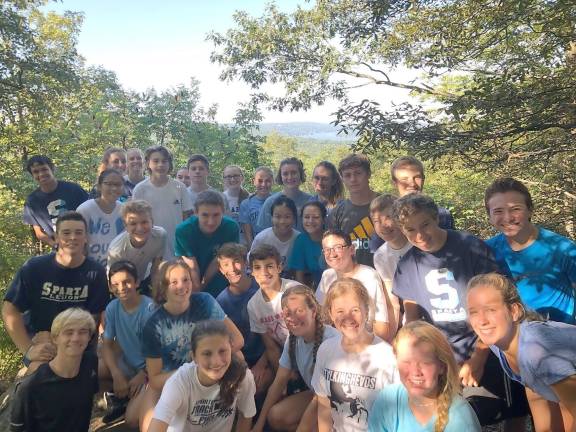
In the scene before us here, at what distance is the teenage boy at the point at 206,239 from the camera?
14.3 feet

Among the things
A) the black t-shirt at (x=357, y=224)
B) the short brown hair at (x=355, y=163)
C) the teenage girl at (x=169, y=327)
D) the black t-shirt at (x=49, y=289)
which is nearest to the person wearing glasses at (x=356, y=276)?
the black t-shirt at (x=357, y=224)

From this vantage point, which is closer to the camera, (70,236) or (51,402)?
(51,402)

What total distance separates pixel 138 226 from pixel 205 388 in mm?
1885

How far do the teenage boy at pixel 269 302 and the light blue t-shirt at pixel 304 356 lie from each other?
0.31m

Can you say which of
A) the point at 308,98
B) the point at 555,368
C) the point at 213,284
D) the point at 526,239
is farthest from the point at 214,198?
the point at 308,98

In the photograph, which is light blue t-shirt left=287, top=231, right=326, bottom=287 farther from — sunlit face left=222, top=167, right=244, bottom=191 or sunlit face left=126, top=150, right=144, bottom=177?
sunlit face left=126, top=150, right=144, bottom=177

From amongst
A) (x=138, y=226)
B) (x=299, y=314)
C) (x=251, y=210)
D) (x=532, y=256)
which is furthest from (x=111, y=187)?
(x=532, y=256)

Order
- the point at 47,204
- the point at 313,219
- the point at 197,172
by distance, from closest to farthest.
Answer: the point at 313,219 → the point at 47,204 → the point at 197,172

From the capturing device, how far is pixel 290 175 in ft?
17.1

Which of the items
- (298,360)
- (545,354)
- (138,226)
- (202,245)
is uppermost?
(138,226)

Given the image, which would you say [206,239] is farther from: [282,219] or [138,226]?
[282,219]

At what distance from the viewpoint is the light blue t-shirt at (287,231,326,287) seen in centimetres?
423

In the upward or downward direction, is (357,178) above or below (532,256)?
above

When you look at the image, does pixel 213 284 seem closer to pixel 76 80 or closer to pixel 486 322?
pixel 486 322
